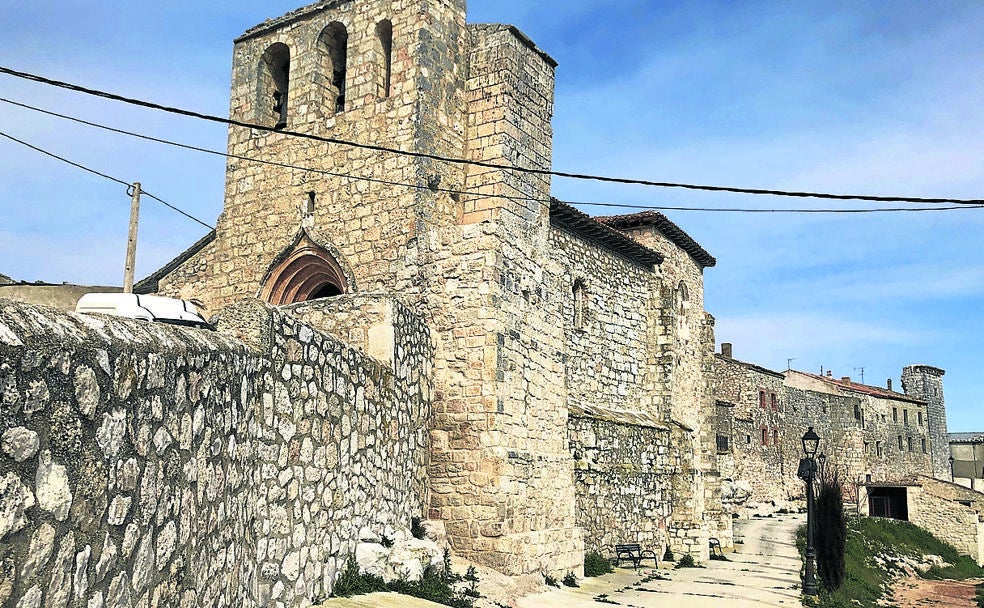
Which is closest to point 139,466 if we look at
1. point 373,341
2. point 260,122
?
point 373,341

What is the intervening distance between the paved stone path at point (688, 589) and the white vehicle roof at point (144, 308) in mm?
2988

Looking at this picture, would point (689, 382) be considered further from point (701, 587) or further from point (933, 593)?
point (933, 593)

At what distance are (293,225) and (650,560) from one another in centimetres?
1011

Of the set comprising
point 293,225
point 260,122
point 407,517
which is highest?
point 260,122

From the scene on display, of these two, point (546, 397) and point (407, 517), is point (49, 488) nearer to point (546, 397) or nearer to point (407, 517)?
point (407, 517)

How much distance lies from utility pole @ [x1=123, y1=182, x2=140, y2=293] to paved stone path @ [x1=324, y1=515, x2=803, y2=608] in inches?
351

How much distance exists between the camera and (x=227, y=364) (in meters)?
5.50

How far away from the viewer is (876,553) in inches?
1097

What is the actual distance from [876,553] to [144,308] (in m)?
27.1

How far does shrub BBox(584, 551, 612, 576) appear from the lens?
14.2 m

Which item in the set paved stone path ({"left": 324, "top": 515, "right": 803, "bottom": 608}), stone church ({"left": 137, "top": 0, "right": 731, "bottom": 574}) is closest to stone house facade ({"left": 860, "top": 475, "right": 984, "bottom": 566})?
paved stone path ({"left": 324, "top": 515, "right": 803, "bottom": 608})

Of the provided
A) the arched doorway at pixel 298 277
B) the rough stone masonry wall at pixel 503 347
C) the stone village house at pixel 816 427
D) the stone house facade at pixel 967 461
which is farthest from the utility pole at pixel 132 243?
the stone house facade at pixel 967 461

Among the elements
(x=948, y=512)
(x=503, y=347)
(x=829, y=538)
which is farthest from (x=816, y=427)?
(x=503, y=347)

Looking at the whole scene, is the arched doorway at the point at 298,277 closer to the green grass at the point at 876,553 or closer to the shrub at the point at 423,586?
the shrub at the point at 423,586
